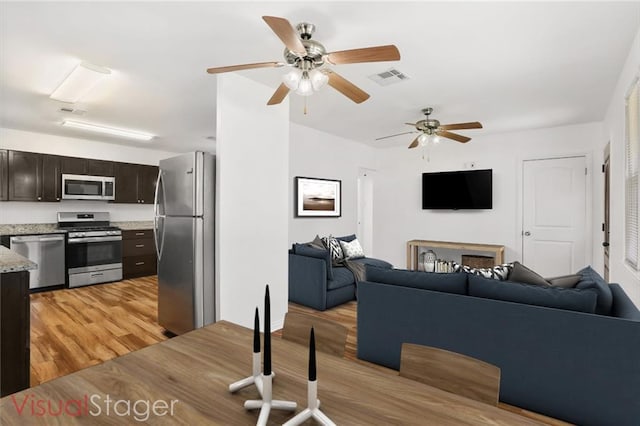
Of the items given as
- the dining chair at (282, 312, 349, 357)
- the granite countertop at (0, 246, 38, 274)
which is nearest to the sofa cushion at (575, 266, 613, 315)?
the dining chair at (282, 312, 349, 357)

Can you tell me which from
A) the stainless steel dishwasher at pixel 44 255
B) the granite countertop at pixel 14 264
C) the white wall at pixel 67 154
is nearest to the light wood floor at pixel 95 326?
the stainless steel dishwasher at pixel 44 255

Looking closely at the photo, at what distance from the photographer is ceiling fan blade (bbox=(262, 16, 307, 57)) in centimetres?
156

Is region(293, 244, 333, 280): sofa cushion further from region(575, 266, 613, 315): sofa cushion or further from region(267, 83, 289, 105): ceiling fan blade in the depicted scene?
region(575, 266, 613, 315): sofa cushion

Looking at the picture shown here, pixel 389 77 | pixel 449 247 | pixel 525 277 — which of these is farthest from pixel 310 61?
pixel 449 247

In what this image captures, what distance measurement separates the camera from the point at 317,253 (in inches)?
157

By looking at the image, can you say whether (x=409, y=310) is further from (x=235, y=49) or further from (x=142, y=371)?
(x=235, y=49)

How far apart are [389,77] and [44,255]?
5.58 m

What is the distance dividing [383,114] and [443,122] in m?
1.01

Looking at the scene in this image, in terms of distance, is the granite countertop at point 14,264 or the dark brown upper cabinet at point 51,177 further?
the dark brown upper cabinet at point 51,177

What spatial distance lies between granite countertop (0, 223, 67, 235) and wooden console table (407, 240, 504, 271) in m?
5.90

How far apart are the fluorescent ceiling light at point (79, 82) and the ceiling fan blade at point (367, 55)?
2244 mm

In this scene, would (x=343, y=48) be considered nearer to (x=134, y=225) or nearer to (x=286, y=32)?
(x=286, y=32)

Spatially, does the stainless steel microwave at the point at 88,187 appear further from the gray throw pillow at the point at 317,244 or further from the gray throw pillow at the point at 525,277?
the gray throw pillow at the point at 525,277

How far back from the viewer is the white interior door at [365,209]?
21.6ft
